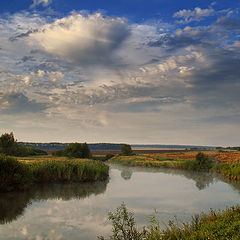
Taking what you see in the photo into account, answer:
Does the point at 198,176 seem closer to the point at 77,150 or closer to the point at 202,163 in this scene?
the point at 202,163

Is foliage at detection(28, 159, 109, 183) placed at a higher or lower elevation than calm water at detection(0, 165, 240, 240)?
higher

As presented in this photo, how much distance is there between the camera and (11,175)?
16766 millimetres

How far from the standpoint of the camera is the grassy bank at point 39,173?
16719 mm

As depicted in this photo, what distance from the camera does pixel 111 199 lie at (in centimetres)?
1598

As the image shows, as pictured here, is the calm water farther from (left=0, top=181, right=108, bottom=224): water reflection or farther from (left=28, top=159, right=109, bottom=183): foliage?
(left=28, top=159, right=109, bottom=183): foliage

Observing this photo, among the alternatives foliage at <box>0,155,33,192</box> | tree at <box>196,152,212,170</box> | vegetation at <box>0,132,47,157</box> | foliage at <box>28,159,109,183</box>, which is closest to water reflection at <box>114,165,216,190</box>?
tree at <box>196,152,212,170</box>

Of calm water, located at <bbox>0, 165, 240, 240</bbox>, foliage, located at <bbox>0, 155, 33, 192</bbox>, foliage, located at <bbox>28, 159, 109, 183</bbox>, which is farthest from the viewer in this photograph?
foliage, located at <bbox>28, 159, 109, 183</bbox>

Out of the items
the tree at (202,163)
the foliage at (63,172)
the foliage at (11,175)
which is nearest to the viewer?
the foliage at (11,175)

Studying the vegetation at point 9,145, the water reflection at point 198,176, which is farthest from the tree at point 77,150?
the water reflection at point 198,176

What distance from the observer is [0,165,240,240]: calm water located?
999cm

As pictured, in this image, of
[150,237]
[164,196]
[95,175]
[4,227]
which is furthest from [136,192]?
[150,237]

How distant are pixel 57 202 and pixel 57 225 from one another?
439 cm

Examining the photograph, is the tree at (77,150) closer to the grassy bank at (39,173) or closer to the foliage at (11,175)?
the grassy bank at (39,173)

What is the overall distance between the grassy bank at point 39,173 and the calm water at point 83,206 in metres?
0.90
